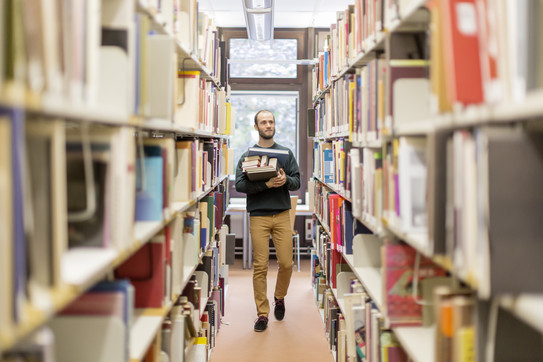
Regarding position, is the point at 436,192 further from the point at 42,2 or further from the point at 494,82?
the point at 42,2

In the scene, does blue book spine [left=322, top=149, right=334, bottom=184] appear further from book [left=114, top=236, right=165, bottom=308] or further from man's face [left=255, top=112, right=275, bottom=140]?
book [left=114, top=236, right=165, bottom=308]

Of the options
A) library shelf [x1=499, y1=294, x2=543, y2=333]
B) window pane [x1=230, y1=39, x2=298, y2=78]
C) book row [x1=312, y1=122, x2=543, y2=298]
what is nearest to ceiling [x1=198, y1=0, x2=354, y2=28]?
window pane [x1=230, y1=39, x2=298, y2=78]

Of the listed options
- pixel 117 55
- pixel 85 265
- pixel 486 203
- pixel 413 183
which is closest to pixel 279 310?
pixel 413 183

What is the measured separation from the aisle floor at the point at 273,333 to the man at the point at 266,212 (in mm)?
175

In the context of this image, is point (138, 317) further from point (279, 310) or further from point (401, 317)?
point (279, 310)

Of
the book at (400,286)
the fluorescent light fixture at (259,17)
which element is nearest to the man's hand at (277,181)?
the fluorescent light fixture at (259,17)

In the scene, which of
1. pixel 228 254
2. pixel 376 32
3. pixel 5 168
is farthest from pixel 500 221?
pixel 228 254

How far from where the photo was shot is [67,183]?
1.21 m

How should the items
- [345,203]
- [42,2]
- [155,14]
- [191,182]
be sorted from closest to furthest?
[42,2], [155,14], [191,182], [345,203]

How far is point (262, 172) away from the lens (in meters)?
3.65

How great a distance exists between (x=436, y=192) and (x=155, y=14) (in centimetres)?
115

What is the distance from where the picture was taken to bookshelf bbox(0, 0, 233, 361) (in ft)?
2.62

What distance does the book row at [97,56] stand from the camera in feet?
2.79

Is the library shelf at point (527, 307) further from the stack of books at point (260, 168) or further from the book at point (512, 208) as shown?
the stack of books at point (260, 168)
